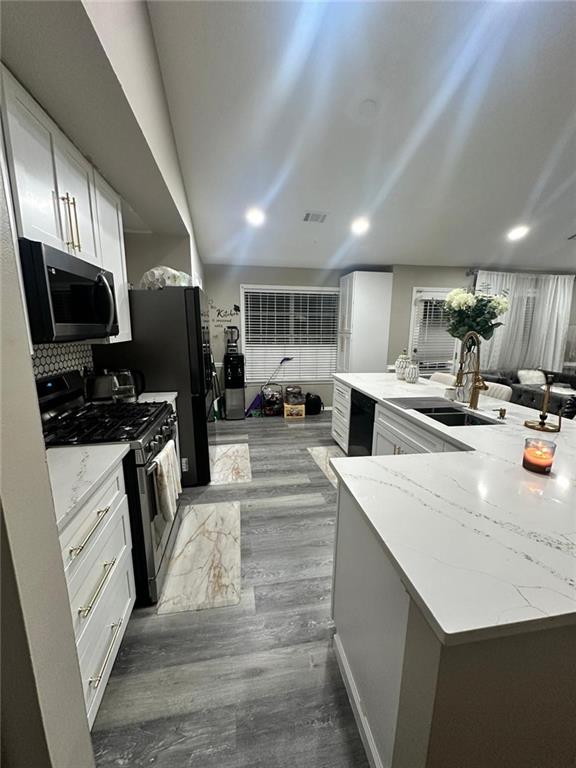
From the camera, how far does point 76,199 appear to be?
1.56 m

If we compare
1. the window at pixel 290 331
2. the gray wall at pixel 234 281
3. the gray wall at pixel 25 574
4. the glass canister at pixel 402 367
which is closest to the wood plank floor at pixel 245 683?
the gray wall at pixel 25 574

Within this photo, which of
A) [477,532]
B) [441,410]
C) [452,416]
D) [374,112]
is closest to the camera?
[477,532]

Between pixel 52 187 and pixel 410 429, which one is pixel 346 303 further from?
pixel 52 187

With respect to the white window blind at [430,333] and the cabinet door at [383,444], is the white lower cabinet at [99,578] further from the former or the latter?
the white window blind at [430,333]

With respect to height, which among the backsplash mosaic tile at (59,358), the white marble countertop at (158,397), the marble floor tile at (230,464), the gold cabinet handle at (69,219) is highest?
the gold cabinet handle at (69,219)

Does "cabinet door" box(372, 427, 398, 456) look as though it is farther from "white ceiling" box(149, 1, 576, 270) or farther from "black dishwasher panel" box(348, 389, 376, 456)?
"white ceiling" box(149, 1, 576, 270)

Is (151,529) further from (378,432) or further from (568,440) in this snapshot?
(568,440)

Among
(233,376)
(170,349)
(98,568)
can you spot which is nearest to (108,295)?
(170,349)

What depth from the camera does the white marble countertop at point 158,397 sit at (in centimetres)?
229

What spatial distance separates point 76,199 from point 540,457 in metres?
2.46

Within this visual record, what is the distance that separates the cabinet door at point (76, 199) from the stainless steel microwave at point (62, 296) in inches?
6.1

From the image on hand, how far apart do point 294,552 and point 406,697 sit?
4.24 feet

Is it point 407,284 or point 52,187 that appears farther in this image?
point 407,284

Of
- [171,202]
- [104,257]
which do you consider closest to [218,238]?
[171,202]
